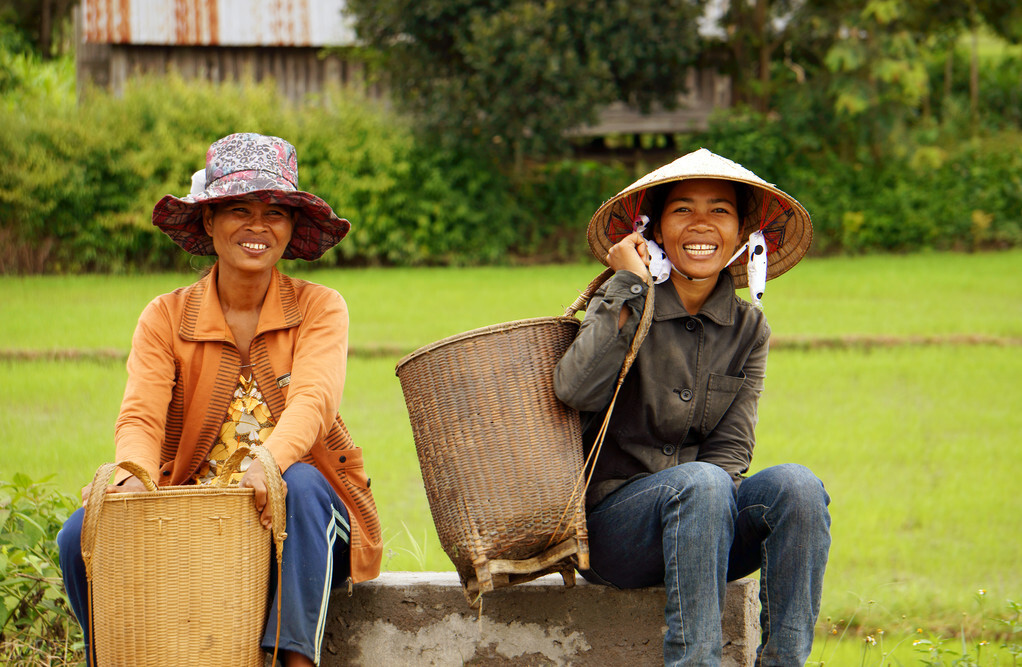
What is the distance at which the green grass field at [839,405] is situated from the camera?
4.04 meters

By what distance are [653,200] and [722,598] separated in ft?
3.49

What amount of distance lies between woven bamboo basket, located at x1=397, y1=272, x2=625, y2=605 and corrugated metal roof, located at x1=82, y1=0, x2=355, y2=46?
1244 centimetres

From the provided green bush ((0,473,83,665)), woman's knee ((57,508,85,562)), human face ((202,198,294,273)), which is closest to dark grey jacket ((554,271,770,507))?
human face ((202,198,294,273))

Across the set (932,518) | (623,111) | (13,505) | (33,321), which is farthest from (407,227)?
(13,505)

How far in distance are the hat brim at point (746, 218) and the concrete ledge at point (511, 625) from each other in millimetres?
869

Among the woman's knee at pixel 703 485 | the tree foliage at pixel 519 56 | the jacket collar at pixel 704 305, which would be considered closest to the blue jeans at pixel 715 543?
the woman's knee at pixel 703 485

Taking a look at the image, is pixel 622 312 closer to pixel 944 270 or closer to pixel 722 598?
pixel 722 598

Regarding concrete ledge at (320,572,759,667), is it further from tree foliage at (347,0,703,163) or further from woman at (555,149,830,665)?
tree foliage at (347,0,703,163)

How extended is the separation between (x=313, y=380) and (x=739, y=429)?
42.3 inches

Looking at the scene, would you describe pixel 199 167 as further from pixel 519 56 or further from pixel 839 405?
pixel 839 405

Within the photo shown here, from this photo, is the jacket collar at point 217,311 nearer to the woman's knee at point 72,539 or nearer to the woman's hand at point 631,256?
the woman's knee at point 72,539

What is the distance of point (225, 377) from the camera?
106 inches

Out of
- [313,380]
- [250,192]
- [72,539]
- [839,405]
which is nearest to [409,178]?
[839,405]

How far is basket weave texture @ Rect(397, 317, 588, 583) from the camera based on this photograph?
7.87ft
